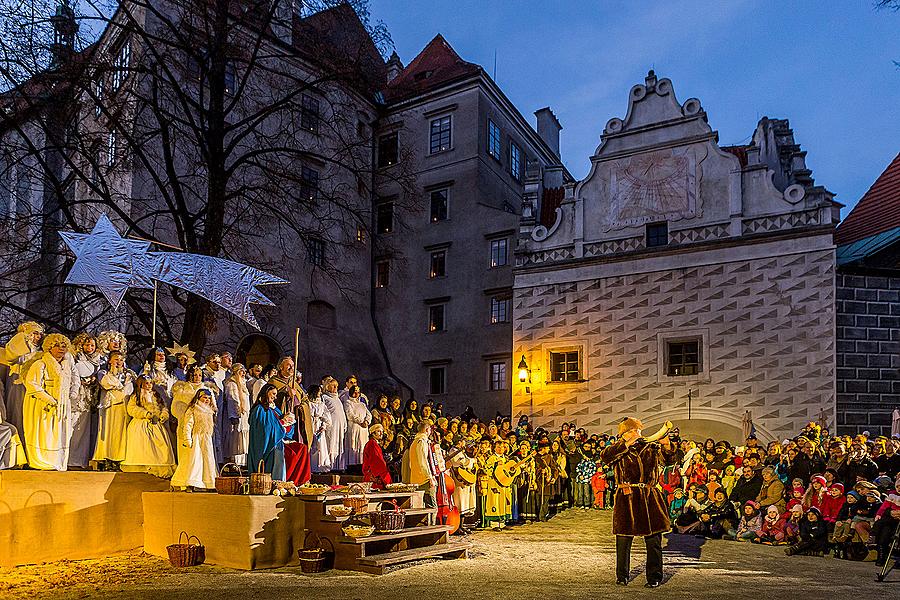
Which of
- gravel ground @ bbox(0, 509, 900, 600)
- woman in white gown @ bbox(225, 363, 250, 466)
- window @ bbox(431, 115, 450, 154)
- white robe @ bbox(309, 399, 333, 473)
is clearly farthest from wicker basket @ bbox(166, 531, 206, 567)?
window @ bbox(431, 115, 450, 154)

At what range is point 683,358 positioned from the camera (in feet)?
83.2

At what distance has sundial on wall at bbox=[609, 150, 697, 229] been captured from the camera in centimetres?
2608

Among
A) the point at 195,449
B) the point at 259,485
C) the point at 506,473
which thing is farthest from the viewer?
the point at 506,473

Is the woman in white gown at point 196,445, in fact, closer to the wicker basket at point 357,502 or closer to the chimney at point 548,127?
the wicker basket at point 357,502

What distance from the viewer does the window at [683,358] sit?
82.5ft

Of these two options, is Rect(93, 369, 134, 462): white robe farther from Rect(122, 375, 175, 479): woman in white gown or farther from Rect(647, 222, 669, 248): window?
Rect(647, 222, 669, 248): window

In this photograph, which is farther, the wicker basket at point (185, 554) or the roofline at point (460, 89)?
the roofline at point (460, 89)

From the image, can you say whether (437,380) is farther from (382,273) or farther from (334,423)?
(334,423)

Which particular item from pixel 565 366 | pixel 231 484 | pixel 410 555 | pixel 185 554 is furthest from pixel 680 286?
pixel 185 554

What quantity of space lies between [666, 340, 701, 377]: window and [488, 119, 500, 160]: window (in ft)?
38.6

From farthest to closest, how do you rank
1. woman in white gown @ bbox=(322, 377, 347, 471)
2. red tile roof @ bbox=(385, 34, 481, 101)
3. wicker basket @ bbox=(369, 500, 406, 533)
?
red tile roof @ bbox=(385, 34, 481, 101) < woman in white gown @ bbox=(322, 377, 347, 471) < wicker basket @ bbox=(369, 500, 406, 533)

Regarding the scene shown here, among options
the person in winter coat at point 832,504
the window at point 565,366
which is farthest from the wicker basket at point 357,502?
the window at point 565,366

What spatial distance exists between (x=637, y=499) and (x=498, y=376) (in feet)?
68.3

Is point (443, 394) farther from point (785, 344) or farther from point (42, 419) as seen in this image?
point (42, 419)
